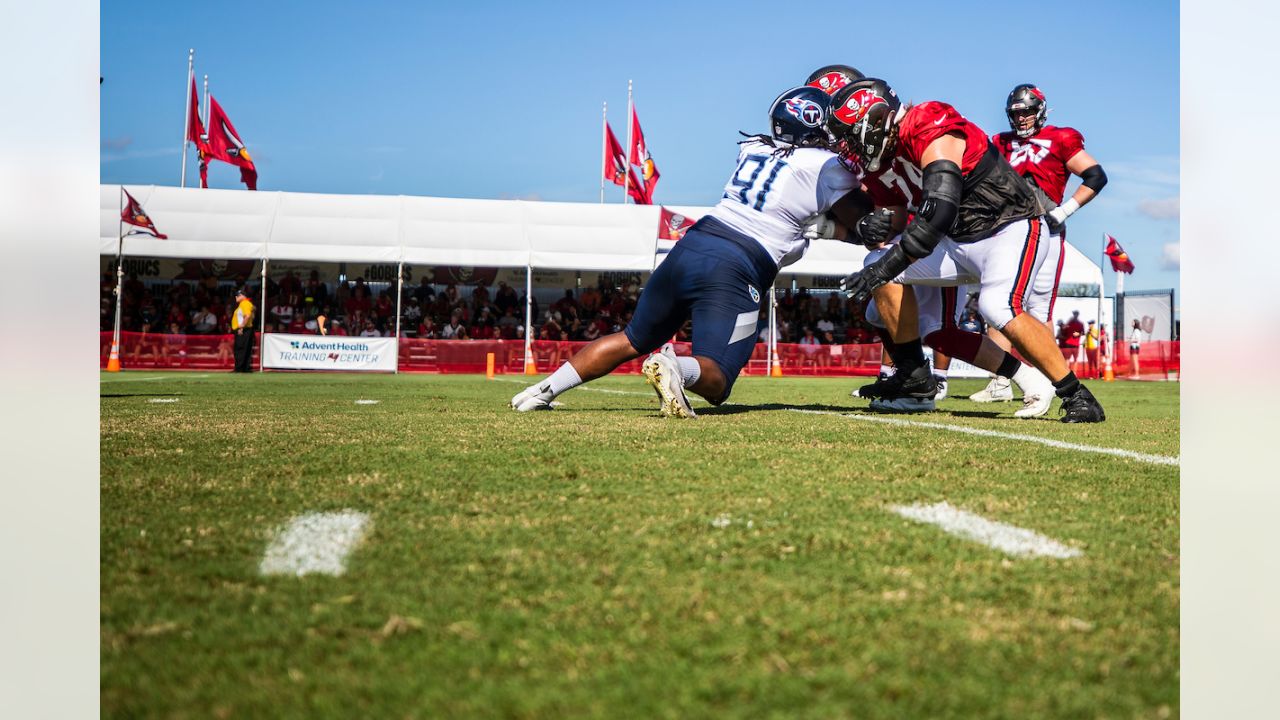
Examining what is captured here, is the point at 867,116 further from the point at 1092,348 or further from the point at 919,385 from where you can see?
the point at 1092,348

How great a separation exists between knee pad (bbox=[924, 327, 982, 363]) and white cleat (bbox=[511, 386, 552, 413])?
260 cm

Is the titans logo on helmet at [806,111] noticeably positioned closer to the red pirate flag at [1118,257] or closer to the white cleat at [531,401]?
the white cleat at [531,401]

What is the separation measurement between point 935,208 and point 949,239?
0.92 metres

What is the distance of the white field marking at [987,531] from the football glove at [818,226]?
346 centimetres

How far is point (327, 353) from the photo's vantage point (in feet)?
70.7

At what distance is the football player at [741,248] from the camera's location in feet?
19.1

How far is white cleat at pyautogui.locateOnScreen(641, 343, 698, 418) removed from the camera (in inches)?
217

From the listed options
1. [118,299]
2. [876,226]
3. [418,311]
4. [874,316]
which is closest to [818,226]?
[876,226]

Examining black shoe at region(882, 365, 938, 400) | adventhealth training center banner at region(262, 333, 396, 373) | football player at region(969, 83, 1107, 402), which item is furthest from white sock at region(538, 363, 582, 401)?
adventhealth training center banner at region(262, 333, 396, 373)

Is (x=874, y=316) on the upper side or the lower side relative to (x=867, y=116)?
lower

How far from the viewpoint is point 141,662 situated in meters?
1.45

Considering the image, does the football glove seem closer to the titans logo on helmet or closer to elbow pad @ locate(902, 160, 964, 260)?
the titans logo on helmet

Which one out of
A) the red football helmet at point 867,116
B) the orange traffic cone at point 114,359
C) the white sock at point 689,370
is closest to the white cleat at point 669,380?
the white sock at point 689,370
